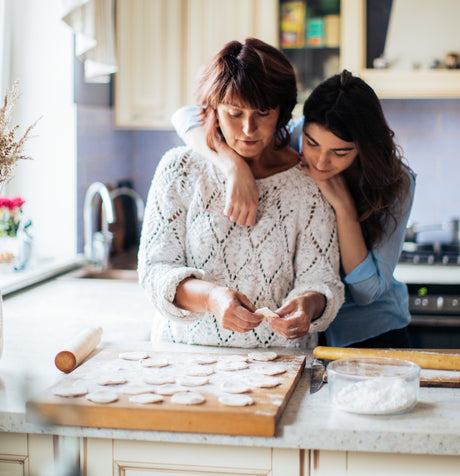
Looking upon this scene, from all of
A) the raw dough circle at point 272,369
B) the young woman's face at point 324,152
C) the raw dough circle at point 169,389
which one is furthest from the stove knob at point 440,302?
the raw dough circle at point 169,389

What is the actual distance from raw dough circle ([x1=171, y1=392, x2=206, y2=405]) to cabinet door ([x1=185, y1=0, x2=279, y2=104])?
6.36 ft

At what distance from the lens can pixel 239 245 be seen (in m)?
1.60

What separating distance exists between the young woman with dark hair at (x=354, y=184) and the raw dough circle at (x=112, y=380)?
1.47ft

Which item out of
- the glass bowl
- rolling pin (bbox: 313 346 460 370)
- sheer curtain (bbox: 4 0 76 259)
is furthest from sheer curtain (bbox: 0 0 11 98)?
the glass bowl

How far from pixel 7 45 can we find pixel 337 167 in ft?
5.16

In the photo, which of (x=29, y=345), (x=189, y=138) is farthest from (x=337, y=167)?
(x=29, y=345)

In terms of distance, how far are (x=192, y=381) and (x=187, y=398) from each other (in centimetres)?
9

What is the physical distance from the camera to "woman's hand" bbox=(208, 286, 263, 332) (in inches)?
53.7

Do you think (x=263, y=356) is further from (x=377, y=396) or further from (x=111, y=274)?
(x=111, y=274)

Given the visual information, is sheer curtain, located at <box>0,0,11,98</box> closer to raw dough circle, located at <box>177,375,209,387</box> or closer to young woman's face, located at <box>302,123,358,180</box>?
young woman's face, located at <box>302,123,358,180</box>

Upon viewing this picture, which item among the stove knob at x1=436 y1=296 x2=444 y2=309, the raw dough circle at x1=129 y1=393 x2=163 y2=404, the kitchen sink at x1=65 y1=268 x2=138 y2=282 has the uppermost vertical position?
the raw dough circle at x1=129 y1=393 x2=163 y2=404

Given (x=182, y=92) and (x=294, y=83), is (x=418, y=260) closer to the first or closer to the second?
(x=182, y=92)

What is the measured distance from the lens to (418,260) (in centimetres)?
288

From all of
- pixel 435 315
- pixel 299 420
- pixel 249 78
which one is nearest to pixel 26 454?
pixel 299 420
